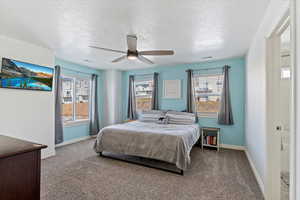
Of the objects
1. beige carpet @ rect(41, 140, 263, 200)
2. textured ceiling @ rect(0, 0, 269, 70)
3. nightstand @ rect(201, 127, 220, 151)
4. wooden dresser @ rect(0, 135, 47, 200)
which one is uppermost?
textured ceiling @ rect(0, 0, 269, 70)

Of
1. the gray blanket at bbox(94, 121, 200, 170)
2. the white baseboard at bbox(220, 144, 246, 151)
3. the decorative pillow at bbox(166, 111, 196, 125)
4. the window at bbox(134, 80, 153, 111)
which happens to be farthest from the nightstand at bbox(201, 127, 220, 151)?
the window at bbox(134, 80, 153, 111)

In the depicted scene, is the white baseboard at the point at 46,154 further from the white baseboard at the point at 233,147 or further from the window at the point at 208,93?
the white baseboard at the point at 233,147

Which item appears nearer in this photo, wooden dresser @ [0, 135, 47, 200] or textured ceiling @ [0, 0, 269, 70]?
wooden dresser @ [0, 135, 47, 200]

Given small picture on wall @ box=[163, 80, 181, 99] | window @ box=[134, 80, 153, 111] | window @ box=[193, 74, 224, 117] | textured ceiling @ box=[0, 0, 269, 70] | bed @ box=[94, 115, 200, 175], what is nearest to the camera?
textured ceiling @ box=[0, 0, 269, 70]

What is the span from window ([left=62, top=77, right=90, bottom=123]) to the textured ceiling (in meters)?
1.51

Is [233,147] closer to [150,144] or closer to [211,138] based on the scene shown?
[211,138]

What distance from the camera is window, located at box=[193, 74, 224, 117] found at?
13.9 feet

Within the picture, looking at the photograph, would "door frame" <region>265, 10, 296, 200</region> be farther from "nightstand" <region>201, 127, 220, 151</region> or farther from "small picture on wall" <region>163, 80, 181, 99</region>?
"small picture on wall" <region>163, 80, 181, 99</region>

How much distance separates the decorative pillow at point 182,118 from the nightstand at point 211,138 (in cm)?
41

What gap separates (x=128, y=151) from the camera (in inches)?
120

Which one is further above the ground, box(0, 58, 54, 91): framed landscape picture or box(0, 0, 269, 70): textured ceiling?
box(0, 0, 269, 70): textured ceiling

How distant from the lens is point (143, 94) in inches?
212

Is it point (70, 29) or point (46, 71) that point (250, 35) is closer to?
point (70, 29)

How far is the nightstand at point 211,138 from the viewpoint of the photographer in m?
3.86
